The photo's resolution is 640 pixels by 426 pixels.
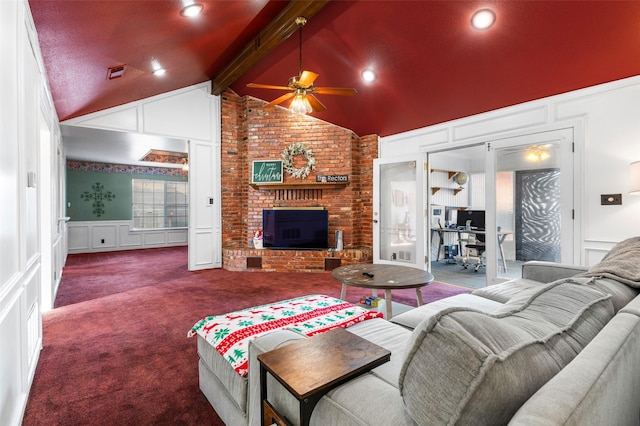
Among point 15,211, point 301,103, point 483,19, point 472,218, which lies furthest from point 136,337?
point 472,218

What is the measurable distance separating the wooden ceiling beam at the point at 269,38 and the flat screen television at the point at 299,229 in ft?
7.47

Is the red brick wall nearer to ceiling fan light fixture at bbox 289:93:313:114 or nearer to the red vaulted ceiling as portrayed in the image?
the red vaulted ceiling

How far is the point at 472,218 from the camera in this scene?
5949 millimetres

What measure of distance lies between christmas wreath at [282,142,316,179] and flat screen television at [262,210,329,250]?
0.66 meters

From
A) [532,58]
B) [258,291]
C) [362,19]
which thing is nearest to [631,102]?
[532,58]

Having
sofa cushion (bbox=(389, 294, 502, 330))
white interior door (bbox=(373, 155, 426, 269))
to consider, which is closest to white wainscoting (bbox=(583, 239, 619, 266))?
sofa cushion (bbox=(389, 294, 502, 330))

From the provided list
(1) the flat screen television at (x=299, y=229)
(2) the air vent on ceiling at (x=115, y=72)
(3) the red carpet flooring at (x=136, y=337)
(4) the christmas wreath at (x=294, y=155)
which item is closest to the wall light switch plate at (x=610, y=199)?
(3) the red carpet flooring at (x=136, y=337)

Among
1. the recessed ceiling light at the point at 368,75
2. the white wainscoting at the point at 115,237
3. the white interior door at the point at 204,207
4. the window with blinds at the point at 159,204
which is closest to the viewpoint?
the recessed ceiling light at the point at 368,75

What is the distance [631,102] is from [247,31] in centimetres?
405

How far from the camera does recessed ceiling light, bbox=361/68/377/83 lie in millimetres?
3967

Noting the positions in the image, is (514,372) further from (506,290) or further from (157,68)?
(157,68)

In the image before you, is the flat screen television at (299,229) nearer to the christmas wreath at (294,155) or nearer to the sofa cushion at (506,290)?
the christmas wreath at (294,155)

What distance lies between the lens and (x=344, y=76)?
13.8ft

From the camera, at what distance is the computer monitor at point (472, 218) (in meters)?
5.75
